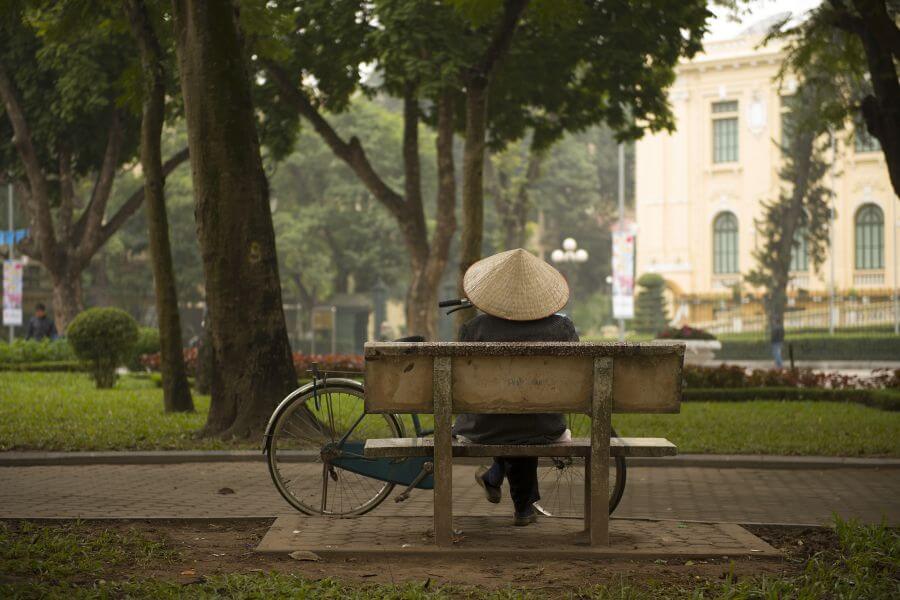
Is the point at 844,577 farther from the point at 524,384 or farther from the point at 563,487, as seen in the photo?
the point at 563,487

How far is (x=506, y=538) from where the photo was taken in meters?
6.37

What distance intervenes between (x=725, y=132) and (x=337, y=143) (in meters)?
35.5

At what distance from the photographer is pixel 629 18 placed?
21.6 m

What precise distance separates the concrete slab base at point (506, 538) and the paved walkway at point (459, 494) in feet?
1.64

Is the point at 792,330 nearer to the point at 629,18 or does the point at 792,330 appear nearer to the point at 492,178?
the point at 492,178

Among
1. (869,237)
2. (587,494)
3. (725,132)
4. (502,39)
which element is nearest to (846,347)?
(869,237)

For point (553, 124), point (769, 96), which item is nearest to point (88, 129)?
point (553, 124)

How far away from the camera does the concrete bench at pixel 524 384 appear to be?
Result: 19.5 ft

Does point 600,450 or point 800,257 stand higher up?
point 800,257

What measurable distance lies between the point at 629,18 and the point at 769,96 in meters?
Answer: 36.5

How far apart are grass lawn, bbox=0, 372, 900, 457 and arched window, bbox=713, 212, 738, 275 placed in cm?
3930

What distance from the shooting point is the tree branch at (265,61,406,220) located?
81.3 ft

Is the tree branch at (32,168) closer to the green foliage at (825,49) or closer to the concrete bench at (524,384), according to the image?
the green foliage at (825,49)

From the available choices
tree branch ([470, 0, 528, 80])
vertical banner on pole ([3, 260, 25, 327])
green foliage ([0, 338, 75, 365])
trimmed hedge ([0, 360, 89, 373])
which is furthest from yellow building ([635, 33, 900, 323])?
tree branch ([470, 0, 528, 80])
